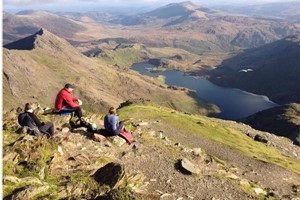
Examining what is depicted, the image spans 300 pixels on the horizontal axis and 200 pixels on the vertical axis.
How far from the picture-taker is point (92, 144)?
1512 inches

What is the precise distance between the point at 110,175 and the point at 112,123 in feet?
41.8

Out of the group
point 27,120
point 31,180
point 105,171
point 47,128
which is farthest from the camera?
point 47,128

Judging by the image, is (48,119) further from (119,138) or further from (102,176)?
(102,176)

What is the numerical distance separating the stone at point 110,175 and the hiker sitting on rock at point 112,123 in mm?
11597

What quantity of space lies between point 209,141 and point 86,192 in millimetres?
56011

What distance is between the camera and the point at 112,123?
4031 centimetres

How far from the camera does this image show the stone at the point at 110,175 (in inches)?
1081

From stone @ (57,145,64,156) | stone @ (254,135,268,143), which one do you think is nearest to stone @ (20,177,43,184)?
stone @ (57,145,64,156)

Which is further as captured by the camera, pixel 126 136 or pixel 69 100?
pixel 126 136

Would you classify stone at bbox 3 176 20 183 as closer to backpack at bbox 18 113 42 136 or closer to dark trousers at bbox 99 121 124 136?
backpack at bbox 18 113 42 136

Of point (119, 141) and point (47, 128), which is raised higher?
point (47, 128)

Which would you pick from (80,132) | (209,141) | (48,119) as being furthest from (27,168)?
(209,141)

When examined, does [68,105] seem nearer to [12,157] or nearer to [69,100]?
[69,100]

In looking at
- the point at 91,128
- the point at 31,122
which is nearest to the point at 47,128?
the point at 31,122
